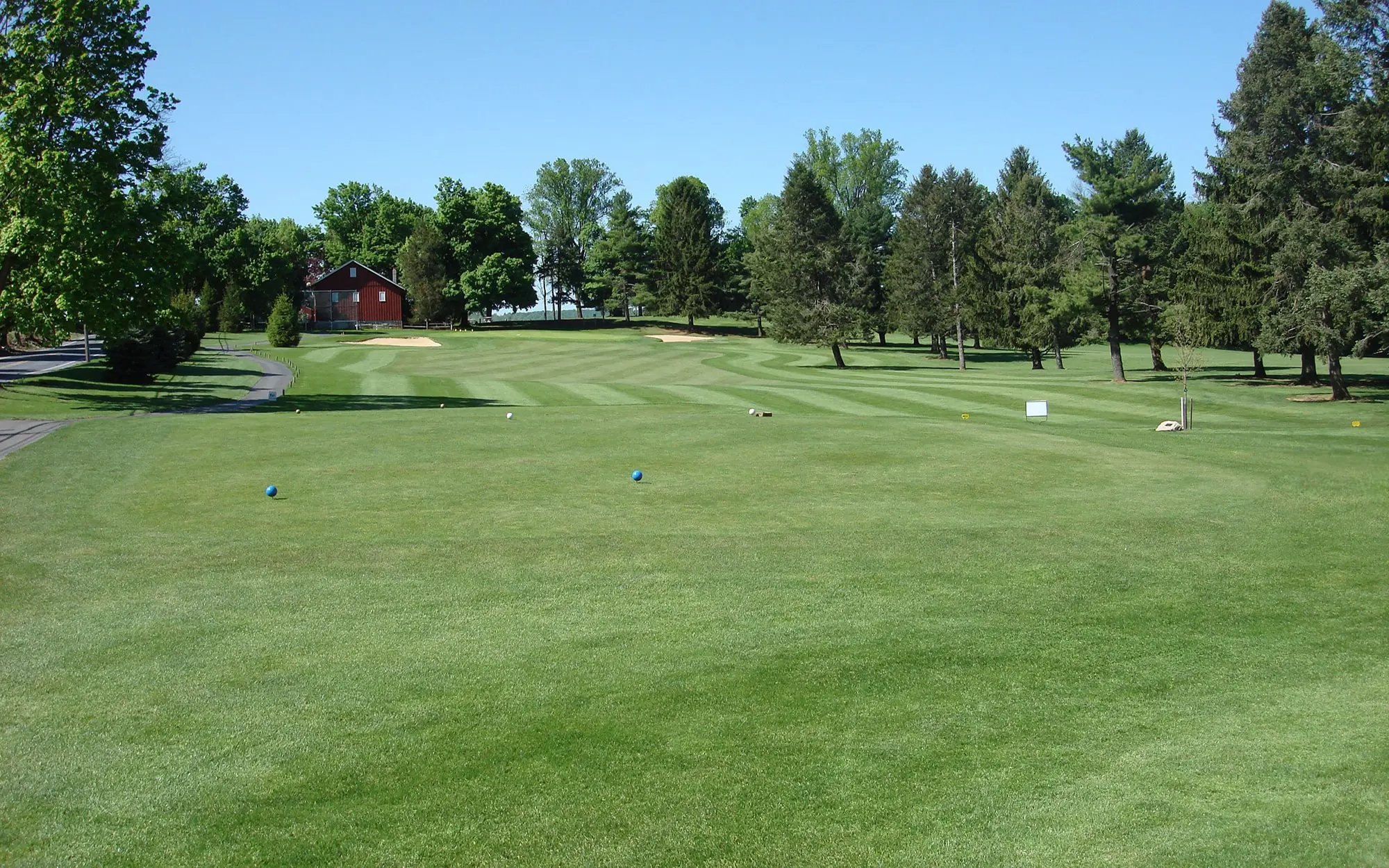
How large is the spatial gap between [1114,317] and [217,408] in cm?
4820

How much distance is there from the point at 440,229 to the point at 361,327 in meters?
13.1

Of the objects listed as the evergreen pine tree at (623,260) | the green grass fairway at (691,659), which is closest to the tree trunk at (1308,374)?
the green grass fairway at (691,659)

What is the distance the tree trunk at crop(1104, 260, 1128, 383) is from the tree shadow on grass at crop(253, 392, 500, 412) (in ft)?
120

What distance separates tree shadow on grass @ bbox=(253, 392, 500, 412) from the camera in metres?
39.0

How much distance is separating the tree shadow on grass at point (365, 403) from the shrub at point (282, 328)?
35.2m

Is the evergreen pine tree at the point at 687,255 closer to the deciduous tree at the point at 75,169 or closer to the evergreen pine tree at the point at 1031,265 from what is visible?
the evergreen pine tree at the point at 1031,265

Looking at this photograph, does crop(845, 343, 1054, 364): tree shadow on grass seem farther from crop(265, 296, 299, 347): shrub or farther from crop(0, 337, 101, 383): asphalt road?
crop(0, 337, 101, 383): asphalt road

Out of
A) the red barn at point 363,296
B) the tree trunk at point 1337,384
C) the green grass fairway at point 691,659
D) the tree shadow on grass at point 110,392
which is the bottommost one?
the green grass fairway at point 691,659

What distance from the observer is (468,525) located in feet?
53.2

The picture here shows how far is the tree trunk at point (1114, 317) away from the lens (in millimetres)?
60500

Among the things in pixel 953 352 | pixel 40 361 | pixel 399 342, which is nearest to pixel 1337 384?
pixel 953 352

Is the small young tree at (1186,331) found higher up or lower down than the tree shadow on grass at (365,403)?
higher up

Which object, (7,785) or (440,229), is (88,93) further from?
(440,229)

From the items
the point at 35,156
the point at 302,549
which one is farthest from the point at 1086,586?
the point at 35,156
